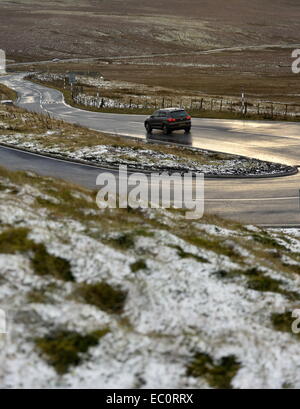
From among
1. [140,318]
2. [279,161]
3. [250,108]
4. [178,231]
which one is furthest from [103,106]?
[140,318]

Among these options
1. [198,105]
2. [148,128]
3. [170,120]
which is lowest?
[148,128]

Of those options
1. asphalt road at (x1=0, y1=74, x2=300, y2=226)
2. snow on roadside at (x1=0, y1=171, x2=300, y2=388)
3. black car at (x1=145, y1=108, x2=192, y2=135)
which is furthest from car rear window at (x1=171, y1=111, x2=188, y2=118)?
snow on roadside at (x1=0, y1=171, x2=300, y2=388)

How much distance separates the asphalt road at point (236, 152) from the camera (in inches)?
706

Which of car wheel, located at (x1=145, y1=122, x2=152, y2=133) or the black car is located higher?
the black car

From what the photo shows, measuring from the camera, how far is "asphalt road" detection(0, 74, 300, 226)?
1792 centimetres

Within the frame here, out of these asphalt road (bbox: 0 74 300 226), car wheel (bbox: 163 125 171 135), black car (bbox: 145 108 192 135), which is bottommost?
asphalt road (bbox: 0 74 300 226)

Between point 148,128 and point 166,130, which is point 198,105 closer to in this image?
point 148,128

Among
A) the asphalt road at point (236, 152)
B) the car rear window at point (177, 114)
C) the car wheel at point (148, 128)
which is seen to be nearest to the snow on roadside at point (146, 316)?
the asphalt road at point (236, 152)

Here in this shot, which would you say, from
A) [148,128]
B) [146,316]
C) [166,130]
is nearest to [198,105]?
[148,128]

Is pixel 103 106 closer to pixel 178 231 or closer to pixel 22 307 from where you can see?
pixel 178 231

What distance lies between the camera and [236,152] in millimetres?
28000

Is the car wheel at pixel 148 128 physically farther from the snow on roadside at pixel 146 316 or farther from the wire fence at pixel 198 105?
the snow on roadside at pixel 146 316

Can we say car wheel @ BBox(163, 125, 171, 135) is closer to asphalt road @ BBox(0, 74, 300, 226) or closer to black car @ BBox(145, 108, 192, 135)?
black car @ BBox(145, 108, 192, 135)

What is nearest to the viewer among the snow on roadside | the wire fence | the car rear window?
the snow on roadside
